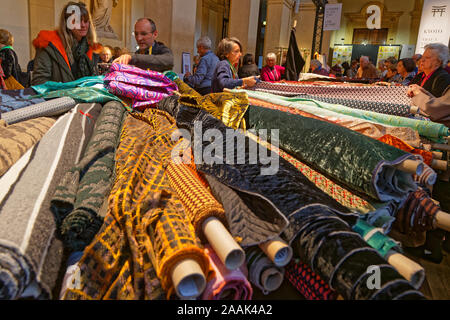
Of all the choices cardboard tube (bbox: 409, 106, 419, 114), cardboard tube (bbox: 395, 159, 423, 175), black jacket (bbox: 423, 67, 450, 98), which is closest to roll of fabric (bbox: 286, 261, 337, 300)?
cardboard tube (bbox: 395, 159, 423, 175)

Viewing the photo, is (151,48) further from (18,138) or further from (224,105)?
(18,138)

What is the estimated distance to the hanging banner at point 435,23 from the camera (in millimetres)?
6492

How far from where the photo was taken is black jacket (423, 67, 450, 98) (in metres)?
3.02

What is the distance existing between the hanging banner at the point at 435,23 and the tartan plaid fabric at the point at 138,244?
7811mm

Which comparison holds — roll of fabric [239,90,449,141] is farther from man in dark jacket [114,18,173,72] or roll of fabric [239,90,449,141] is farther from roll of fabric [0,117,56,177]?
roll of fabric [0,117,56,177]

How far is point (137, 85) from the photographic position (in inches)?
70.0

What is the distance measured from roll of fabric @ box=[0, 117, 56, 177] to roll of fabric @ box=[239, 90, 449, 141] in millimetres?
1290

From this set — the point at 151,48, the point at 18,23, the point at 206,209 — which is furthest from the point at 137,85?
the point at 18,23

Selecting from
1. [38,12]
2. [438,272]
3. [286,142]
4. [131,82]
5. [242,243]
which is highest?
[38,12]

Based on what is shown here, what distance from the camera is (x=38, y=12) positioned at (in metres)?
6.98

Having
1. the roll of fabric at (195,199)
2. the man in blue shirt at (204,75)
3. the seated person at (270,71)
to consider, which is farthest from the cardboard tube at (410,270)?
the seated person at (270,71)
